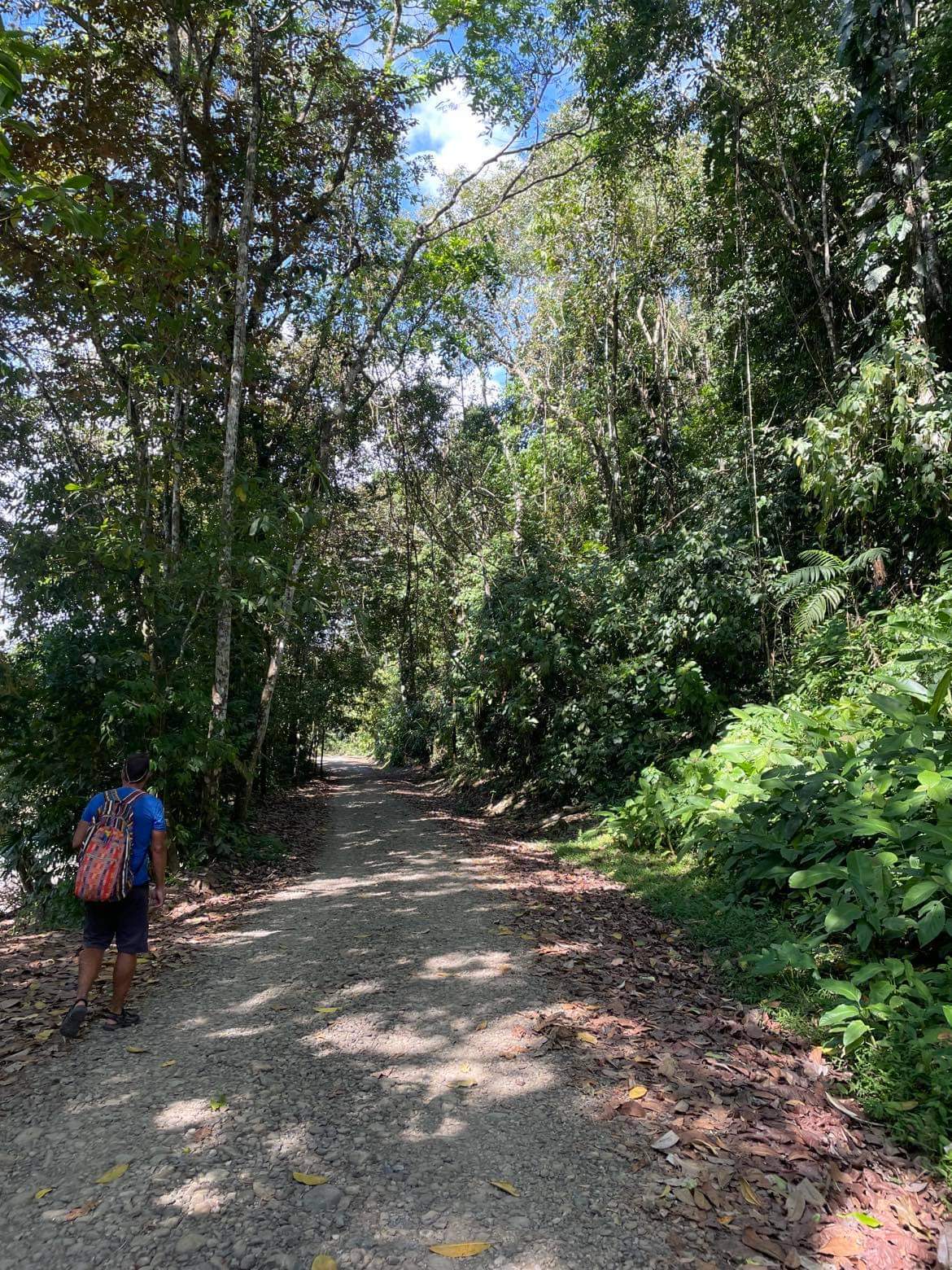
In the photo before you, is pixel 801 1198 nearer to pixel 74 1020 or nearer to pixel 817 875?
pixel 817 875

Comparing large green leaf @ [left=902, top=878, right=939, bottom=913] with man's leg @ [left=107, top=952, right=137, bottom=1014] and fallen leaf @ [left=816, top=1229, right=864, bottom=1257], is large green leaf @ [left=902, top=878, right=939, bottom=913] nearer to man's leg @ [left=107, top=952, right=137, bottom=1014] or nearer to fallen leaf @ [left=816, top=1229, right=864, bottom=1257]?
fallen leaf @ [left=816, top=1229, right=864, bottom=1257]

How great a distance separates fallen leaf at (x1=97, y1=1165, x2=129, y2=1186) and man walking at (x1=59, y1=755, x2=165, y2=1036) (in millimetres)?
1528

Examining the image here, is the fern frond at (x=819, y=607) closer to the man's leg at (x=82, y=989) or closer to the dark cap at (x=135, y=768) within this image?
the dark cap at (x=135, y=768)

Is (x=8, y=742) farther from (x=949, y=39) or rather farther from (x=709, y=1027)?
(x=949, y=39)

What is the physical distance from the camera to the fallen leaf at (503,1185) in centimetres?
264

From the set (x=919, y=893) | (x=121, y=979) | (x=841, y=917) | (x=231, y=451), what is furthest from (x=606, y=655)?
(x=121, y=979)

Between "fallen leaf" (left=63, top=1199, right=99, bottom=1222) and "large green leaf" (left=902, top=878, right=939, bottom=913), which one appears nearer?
"fallen leaf" (left=63, top=1199, right=99, bottom=1222)

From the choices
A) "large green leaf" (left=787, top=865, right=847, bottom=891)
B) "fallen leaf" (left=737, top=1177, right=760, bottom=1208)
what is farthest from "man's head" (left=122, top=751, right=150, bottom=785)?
"large green leaf" (left=787, top=865, right=847, bottom=891)

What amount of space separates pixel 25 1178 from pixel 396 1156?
149 cm

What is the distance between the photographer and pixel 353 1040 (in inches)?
153

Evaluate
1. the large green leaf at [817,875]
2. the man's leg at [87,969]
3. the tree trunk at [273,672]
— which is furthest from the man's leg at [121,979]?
the tree trunk at [273,672]

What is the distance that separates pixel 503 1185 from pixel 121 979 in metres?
2.81

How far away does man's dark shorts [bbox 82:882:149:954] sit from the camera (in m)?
4.29

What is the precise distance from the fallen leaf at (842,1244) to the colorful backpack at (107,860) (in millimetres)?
3912
